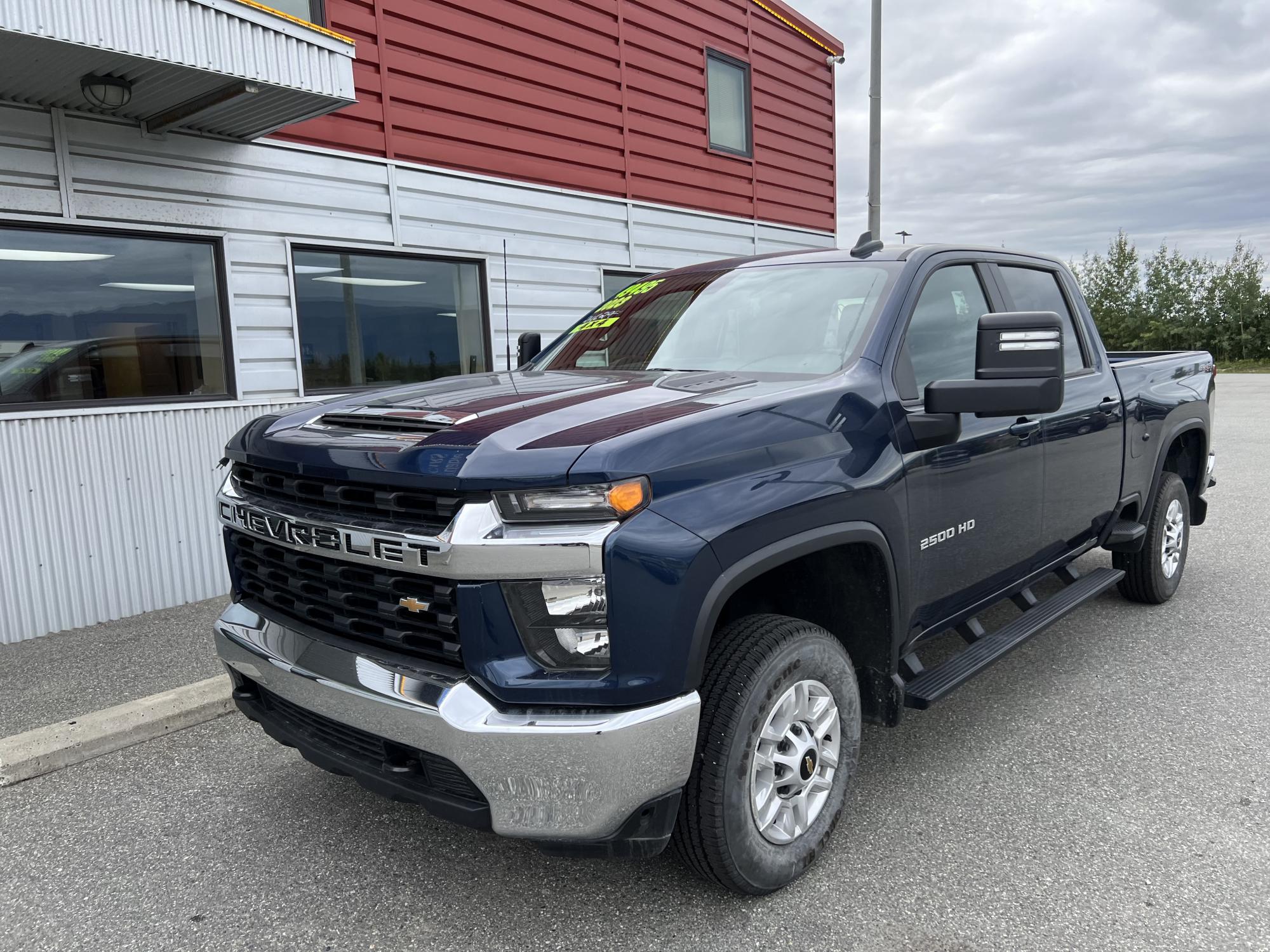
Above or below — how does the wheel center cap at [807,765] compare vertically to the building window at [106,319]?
below

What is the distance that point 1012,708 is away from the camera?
3916mm

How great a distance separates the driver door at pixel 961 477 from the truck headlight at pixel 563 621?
1255 mm

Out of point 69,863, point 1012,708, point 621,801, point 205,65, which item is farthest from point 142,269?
point 1012,708

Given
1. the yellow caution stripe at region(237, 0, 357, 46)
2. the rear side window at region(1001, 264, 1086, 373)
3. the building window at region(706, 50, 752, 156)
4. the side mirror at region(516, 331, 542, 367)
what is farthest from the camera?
the building window at region(706, 50, 752, 156)

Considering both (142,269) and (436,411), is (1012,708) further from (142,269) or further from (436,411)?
(142,269)

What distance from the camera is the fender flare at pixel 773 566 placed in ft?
7.45

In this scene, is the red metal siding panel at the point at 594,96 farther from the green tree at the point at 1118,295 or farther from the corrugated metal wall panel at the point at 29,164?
the green tree at the point at 1118,295

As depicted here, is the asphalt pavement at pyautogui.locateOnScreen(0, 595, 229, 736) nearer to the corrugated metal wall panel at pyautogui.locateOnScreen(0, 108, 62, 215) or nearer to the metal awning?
the corrugated metal wall panel at pyautogui.locateOnScreen(0, 108, 62, 215)

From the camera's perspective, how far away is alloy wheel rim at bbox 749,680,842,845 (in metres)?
2.55

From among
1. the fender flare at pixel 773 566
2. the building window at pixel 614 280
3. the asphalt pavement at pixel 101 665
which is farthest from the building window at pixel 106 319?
the fender flare at pixel 773 566

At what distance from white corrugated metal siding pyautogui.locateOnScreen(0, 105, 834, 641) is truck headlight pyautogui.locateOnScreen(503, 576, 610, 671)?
385 cm

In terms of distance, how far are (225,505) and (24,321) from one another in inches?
128

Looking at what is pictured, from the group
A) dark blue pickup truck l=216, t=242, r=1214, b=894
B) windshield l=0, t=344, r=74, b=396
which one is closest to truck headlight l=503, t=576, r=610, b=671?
dark blue pickup truck l=216, t=242, r=1214, b=894

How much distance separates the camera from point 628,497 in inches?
86.1
